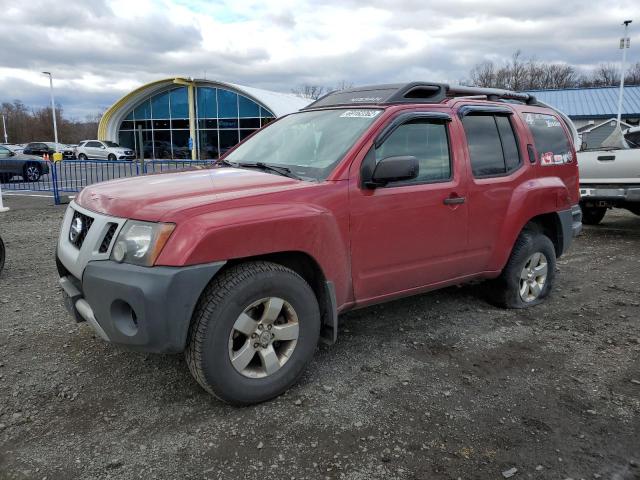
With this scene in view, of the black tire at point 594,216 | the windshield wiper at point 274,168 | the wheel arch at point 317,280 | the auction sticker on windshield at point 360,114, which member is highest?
the auction sticker on windshield at point 360,114

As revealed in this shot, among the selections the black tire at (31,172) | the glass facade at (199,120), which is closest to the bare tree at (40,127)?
the glass facade at (199,120)

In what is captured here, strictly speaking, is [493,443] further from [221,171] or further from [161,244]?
[221,171]

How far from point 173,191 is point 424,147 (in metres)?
1.88

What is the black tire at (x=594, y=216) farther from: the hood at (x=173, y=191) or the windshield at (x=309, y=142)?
the hood at (x=173, y=191)

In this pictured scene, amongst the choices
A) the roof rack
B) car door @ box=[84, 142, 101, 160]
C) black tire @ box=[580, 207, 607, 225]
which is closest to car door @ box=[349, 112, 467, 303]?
the roof rack

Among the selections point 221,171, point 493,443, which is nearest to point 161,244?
point 221,171

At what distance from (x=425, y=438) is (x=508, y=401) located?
2.34 feet

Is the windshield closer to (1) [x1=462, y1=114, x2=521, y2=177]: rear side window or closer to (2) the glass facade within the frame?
(1) [x1=462, y1=114, x2=521, y2=177]: rear side window

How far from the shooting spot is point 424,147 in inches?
152

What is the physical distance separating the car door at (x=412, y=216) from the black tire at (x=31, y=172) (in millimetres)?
17239

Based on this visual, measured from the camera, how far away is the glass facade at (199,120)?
122 ft

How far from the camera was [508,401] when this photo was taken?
10.4 feet

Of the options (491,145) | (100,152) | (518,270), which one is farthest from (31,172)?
(100,152)

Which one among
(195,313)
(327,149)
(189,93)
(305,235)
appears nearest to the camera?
(195,313)
